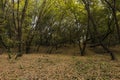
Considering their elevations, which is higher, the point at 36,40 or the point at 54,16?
the point at 54,16

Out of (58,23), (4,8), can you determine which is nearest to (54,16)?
(58,23)

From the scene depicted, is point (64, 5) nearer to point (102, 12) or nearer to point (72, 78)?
point (102, 12)

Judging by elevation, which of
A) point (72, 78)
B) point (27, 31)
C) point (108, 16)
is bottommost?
point (72, 78)

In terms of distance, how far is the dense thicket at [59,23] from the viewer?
73.5 feet

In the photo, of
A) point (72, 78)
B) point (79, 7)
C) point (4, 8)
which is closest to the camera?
point (72, 78)

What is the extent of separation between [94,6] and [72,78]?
46.3ft

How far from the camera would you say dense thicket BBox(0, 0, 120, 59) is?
73.5 feet

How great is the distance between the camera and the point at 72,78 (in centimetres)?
1011

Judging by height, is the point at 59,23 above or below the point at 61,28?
above

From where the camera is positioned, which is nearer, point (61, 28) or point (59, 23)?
point (59, 23)

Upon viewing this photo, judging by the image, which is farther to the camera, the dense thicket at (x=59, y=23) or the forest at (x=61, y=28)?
the dense thicket at (x=59, y=23)

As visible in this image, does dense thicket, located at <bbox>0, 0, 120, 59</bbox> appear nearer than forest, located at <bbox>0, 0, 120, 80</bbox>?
No

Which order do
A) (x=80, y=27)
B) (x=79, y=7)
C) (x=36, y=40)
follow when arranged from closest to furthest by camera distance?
(x=79, y=7)
(x=80, y=27)
(x=36, y=40)

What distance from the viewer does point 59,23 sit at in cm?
2722
